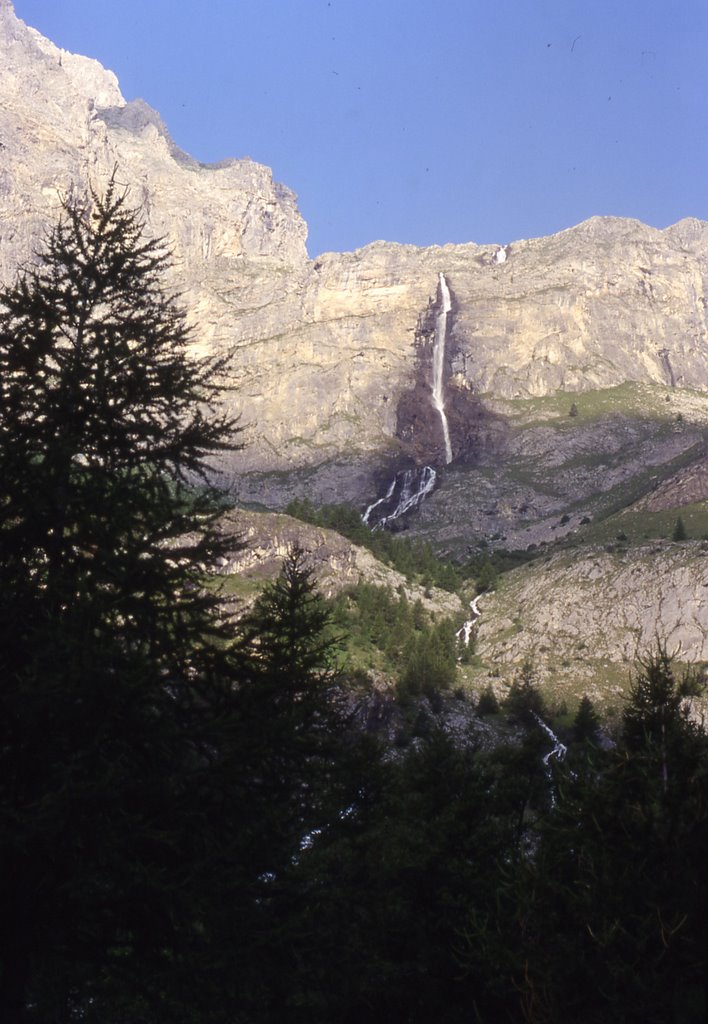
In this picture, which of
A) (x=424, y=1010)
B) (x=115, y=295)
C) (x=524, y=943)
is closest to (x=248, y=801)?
(x=524, y=943)

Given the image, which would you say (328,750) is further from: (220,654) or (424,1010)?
(424,1010)

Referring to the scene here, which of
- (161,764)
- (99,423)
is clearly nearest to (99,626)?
(161,764)

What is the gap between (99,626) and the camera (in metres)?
14.2

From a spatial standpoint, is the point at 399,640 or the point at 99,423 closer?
the point at 99,423

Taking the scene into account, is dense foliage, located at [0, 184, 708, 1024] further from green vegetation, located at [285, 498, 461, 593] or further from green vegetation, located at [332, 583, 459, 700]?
green vegetation, located at [285, 498, 461, 593]

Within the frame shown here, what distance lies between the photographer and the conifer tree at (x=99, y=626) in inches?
518

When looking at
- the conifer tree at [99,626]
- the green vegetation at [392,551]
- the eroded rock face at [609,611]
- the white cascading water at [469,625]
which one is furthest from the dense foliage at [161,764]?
the green vegetation at [392,551]

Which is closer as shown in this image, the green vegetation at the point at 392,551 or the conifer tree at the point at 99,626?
the conifer tree at the point at 99,626

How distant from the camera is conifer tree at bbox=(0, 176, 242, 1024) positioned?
1316 cm

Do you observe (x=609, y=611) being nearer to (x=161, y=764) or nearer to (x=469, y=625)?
(x=469, y=625)

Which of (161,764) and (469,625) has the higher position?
(469,625)

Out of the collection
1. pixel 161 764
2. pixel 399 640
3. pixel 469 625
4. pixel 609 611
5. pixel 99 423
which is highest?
pixel 469 625

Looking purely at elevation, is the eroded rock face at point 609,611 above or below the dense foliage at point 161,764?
Result: above

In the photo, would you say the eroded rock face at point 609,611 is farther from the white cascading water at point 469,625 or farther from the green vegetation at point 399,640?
the green vegetation at point 399,640
